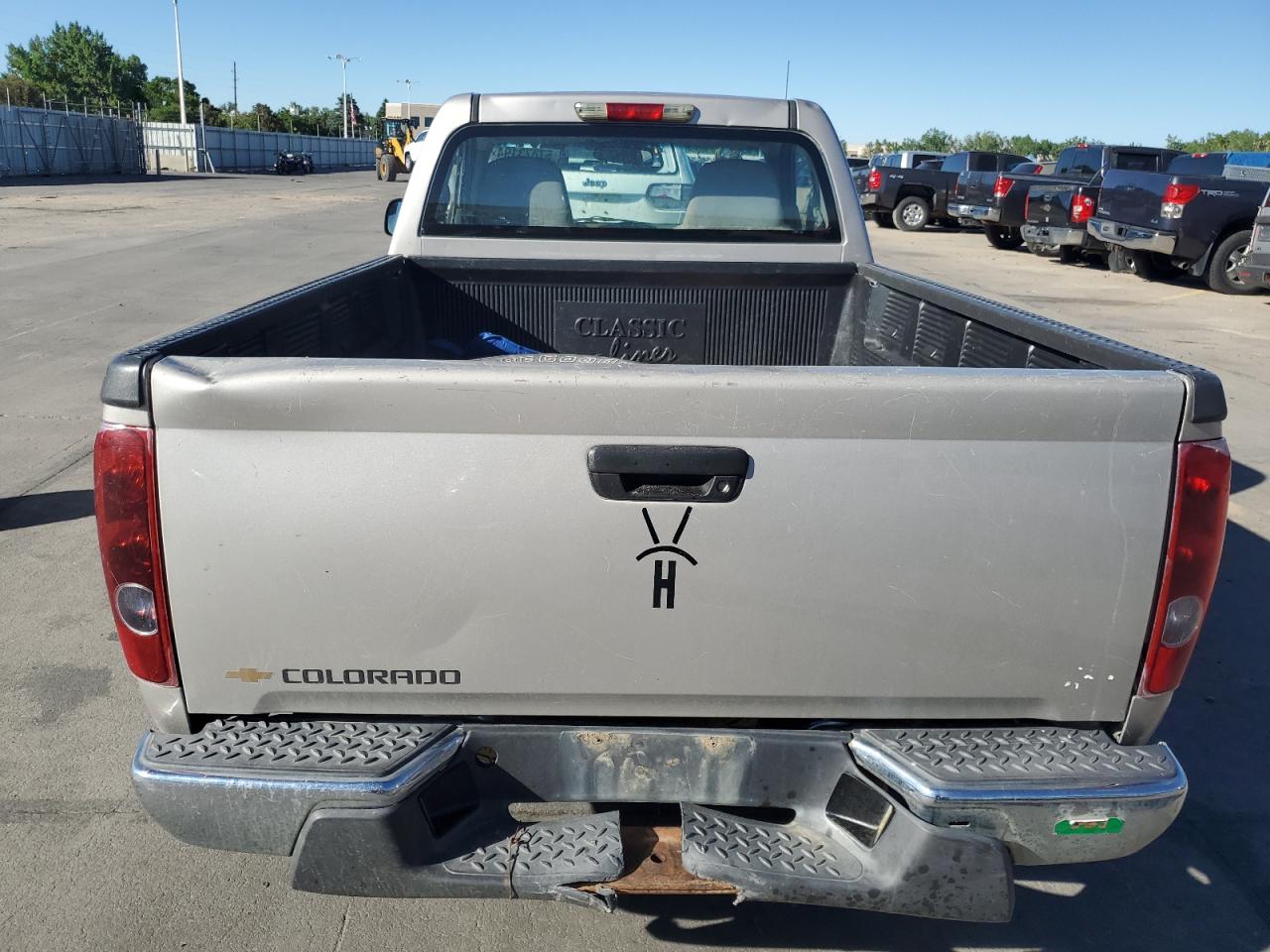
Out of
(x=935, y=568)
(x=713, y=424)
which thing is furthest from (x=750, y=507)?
(x=935, y=568)

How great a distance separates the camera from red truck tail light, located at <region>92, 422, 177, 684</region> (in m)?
2.02

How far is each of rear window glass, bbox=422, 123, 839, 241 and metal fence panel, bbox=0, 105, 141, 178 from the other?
42886 mm

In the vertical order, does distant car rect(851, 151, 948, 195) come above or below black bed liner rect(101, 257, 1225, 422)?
above

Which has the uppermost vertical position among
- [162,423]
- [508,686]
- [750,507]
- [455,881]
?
[162,423]

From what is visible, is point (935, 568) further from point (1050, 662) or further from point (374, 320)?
point (374, 320)

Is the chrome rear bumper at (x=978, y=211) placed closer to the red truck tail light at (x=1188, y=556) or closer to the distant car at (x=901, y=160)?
the distant car at (x=901, y=160)

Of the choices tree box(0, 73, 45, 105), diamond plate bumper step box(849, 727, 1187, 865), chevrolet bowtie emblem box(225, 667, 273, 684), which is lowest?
diamond plate bumper step box(849, 727, 1187, 865)

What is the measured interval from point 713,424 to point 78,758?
267 centimetres

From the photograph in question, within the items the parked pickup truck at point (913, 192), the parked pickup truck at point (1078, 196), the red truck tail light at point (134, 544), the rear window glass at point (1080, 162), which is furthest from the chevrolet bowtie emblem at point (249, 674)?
the parked pickup truck at point (913, 192)

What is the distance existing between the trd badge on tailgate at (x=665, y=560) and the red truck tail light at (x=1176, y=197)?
14.4 meters

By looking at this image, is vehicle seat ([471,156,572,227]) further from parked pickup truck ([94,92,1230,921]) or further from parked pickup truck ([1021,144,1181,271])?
parked pickup truck ([1021,144,1181,271])

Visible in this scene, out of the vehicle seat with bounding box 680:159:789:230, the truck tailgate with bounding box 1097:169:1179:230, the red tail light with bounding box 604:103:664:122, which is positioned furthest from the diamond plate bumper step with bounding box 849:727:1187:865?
the truck tailgate with bounding box 1097:169:1179:230

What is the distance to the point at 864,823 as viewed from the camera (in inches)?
87.3

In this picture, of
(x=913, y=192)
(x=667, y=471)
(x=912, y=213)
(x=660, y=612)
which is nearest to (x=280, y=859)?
(x=660, y=612)
